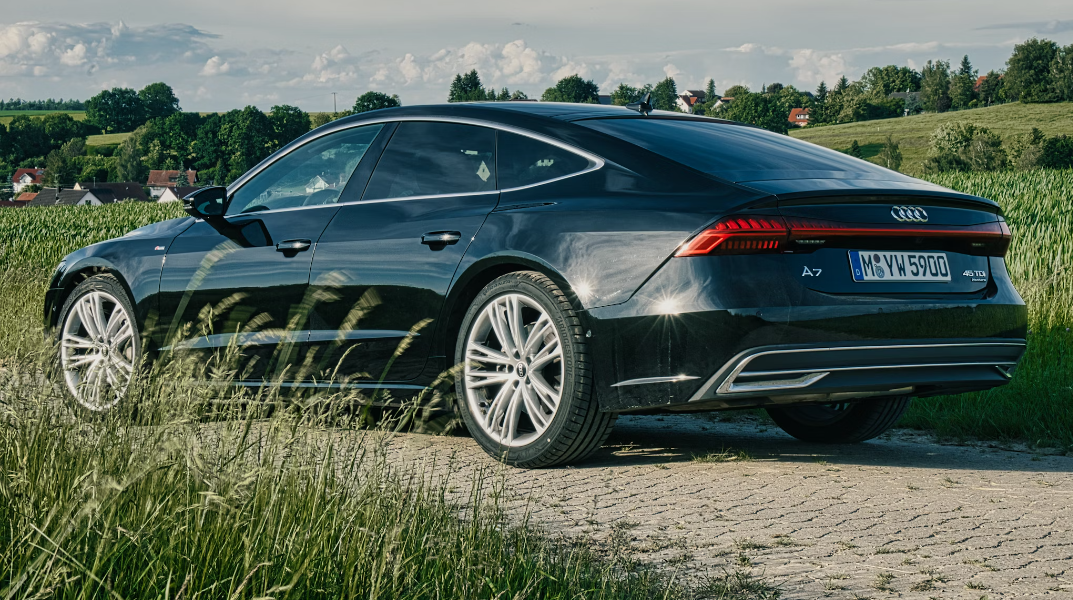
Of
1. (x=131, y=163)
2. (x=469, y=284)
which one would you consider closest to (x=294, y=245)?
(x=469, y=284)

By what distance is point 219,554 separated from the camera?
2.68 metres

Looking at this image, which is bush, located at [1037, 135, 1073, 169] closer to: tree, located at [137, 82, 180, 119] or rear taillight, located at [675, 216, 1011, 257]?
rear taillight, located at [675, 216, 1011, 257]

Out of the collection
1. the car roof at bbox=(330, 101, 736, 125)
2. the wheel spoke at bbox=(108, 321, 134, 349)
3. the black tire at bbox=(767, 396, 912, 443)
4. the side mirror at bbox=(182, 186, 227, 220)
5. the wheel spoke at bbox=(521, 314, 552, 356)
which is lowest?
the black tire at bbox=(767, 396, 912, 443)

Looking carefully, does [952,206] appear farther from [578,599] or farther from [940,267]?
[578,599]

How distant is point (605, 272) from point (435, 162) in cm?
143

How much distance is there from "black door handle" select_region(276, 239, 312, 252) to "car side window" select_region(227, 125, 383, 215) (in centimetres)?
27

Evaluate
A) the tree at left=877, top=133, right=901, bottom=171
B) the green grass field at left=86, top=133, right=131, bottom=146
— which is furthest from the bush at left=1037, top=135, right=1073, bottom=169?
the green grass field at left=86, top=133, right=131, bottom=146

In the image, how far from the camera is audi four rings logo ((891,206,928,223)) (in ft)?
15.7

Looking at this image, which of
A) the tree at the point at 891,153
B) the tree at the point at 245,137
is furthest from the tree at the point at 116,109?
the tree at the point at 891,153

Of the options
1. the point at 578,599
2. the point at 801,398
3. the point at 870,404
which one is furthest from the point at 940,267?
the point at 578,599

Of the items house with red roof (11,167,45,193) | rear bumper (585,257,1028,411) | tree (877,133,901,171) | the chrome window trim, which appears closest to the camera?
A: rear bumper (585,257,1028,411)

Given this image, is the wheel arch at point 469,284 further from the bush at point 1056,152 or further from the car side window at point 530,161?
the bush at point 1056,152

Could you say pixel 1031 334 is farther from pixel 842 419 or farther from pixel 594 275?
pixel 594 275

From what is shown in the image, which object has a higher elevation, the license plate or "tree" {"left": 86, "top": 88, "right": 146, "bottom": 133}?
"tree" {"left": 86, "top": 88, "right": 146, "bottom": 133}
